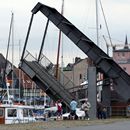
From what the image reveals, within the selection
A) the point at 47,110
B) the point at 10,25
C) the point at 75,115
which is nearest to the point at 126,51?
the point at 10,25

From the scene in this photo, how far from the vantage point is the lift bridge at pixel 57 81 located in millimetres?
43500

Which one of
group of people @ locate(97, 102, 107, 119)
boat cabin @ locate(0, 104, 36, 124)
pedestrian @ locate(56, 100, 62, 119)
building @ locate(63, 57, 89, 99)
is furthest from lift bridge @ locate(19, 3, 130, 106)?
building @ locate(63, 57, 89, 99)

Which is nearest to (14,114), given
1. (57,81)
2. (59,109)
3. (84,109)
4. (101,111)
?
(57,81)

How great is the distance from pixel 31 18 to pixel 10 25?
29.4 metres

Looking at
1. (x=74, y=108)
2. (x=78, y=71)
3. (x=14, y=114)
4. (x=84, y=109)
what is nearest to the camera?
(x=74, y=108)

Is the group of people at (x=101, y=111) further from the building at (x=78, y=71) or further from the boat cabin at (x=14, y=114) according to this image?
the building at (x=78, y=71)

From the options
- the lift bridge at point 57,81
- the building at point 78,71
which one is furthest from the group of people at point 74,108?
the building at point 78,71

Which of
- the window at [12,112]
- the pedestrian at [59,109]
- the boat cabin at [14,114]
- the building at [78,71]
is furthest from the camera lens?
the building at [78,71]

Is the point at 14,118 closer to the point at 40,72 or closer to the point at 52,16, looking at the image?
the point at 40,72

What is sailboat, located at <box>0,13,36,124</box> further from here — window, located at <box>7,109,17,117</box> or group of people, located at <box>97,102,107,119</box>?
group of people, located at <box>97,102,107,119</box>

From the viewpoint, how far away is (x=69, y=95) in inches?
1748

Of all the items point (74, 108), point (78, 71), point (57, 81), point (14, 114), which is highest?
point (78, 71)

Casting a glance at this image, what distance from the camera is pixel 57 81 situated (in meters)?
44.5

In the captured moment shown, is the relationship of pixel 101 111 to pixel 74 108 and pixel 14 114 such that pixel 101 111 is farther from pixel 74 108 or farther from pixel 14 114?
pixel 14 114
